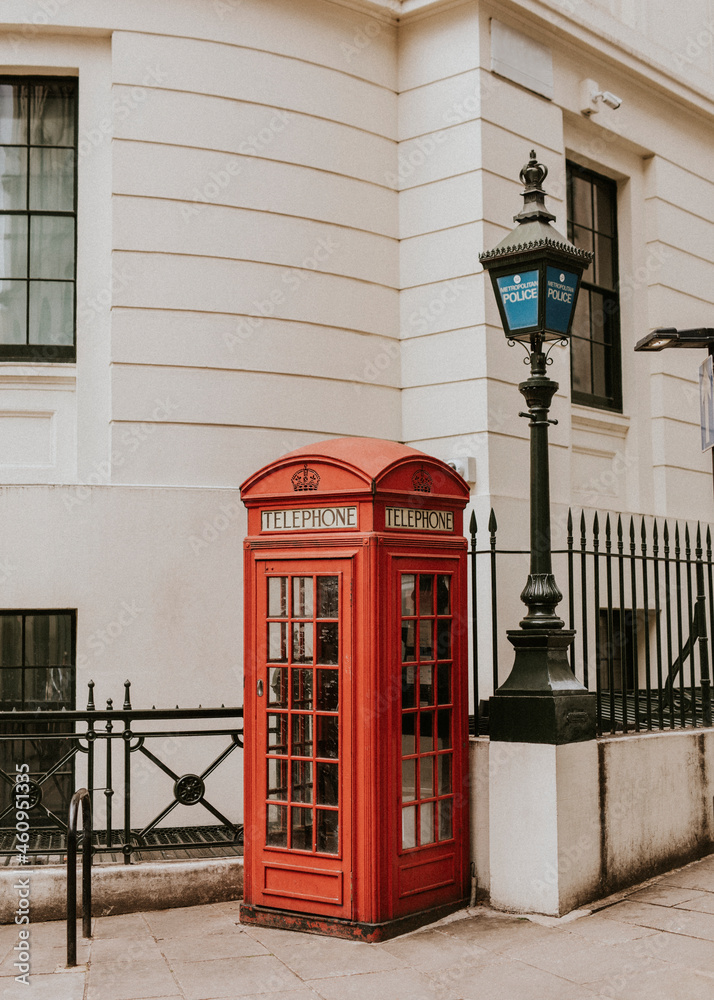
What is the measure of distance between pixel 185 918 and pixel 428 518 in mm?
2842

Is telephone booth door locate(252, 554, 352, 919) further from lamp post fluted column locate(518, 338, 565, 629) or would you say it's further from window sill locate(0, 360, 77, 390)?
window sill locate(0, 360, 77, 390)

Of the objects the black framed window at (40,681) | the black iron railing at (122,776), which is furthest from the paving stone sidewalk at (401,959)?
the black framed window at (40,681)

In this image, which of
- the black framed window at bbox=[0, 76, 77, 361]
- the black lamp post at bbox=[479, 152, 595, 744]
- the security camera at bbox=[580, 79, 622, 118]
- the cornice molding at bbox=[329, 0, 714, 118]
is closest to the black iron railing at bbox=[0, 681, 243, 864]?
the black lamp post at bbox=[479, 152, 595, 744]

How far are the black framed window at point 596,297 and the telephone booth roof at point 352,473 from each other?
214 inches

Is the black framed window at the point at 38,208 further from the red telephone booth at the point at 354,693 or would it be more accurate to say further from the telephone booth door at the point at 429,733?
the telephone booth door at the point at 429,733

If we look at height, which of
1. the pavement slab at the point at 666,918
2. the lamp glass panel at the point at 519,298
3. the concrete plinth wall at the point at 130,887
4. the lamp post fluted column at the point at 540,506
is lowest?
the pavement slab at the point at 666,918

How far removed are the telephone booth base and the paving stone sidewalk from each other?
0.05 meters

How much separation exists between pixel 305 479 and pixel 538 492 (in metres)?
1.60

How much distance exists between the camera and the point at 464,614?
21.7 ft

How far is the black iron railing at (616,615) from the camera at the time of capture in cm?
731

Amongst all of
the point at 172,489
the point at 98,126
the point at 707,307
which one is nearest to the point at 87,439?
the point at 172,489

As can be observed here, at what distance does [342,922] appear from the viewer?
19.6ft

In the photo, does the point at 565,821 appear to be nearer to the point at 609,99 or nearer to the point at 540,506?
the point at 540,506

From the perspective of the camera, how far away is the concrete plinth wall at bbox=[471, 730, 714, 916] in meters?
6.33
